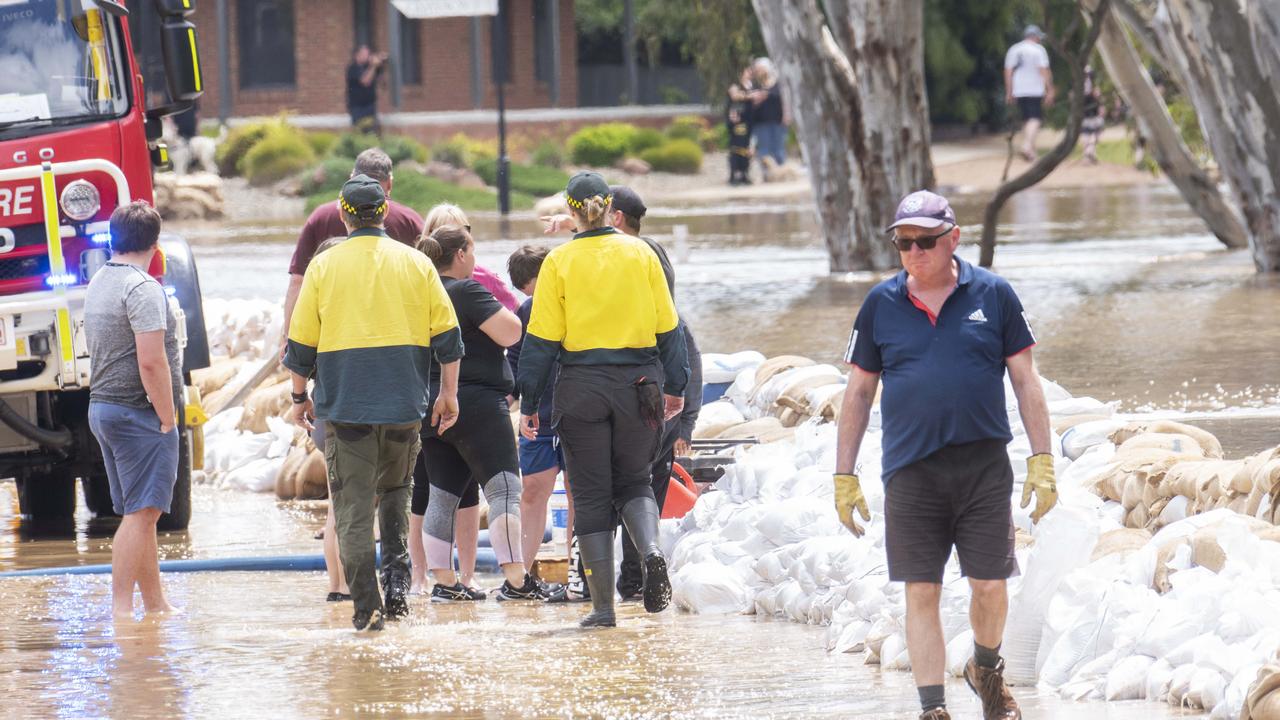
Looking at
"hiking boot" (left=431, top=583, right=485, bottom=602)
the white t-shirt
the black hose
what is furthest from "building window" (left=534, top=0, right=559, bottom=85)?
"hiking boot" (left=431, top=583, right=485, bottom=602)

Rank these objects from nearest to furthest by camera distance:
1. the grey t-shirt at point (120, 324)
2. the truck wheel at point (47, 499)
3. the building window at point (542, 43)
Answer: the grey t-shirt at point (120, 324)
the truck wheel at point (47, 499)
the building window at point (542, 43)

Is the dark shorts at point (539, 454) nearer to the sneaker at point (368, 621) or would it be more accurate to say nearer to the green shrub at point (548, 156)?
the sneaker at point (368, 621)

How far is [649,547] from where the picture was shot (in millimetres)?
7957

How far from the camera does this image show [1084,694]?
6.25 meters

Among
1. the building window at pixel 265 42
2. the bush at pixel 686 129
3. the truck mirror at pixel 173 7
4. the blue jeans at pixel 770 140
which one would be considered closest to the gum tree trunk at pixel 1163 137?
the truck mirror at pixel 173 7

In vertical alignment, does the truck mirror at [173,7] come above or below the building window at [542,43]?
above

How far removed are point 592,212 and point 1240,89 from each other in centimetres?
1144

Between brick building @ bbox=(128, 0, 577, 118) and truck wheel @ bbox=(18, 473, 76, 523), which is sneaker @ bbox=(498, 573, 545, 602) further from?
brick building @ bbox=(128, 0, 577, 118)

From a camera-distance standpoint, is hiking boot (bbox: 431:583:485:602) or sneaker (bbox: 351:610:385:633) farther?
hiking boot (bbox: 431:583:485:602)

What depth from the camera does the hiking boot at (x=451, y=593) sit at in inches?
342

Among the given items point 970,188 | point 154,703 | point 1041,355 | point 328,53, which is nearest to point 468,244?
point 154,703

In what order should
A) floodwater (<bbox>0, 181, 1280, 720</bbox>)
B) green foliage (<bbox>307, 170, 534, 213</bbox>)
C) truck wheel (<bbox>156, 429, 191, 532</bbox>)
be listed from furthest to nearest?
green foliage (<bbox>307, 170, 534, 213</bbox>) < truck wheel (<bbox>156, 429, 191, 532</bbox>) < floodwater (<bbox>0, 181, 1280, 720</bbox>)

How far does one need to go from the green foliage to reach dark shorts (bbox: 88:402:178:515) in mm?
25193

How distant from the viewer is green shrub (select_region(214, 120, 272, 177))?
39094 millimetres
